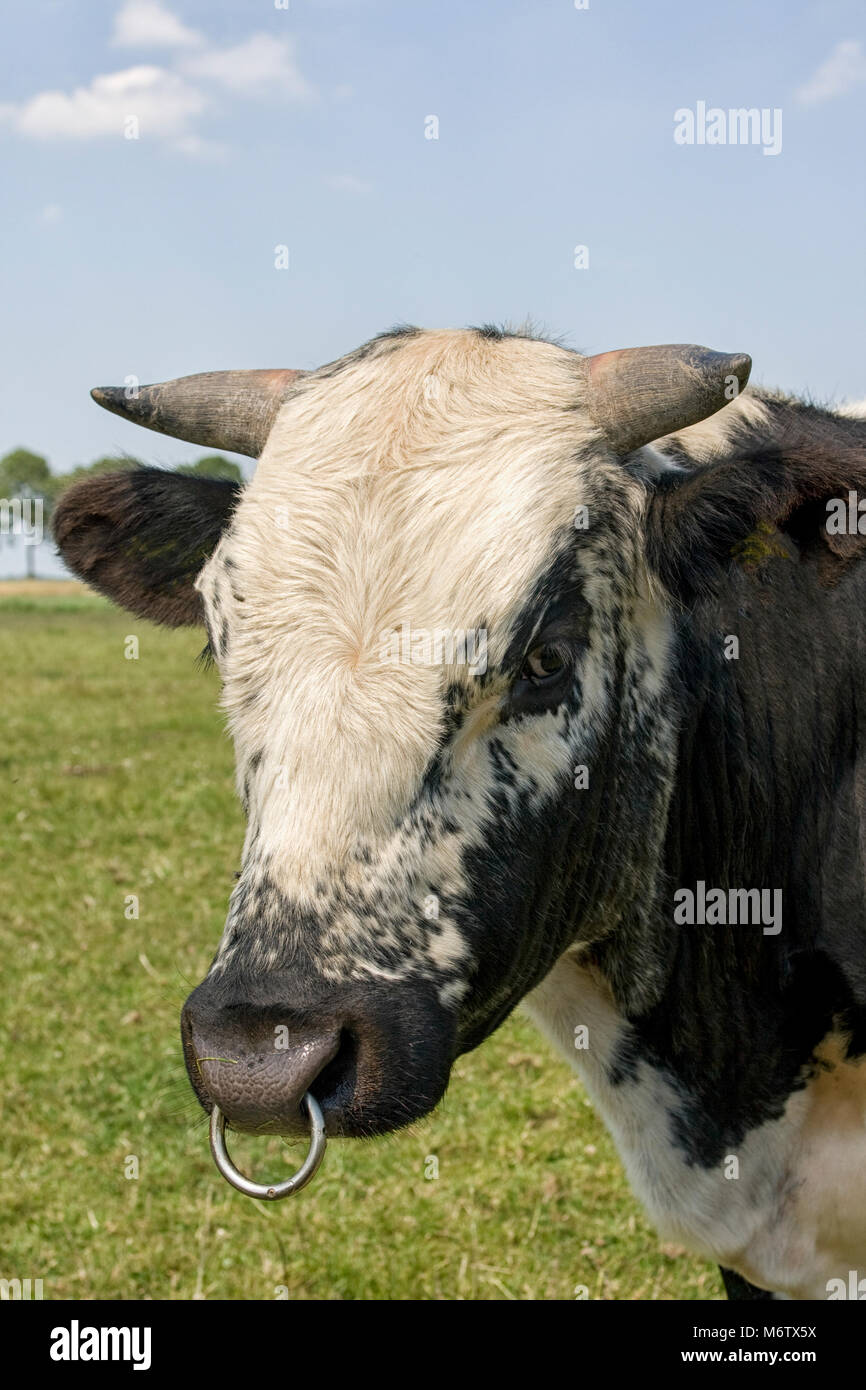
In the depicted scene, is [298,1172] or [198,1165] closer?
[298,1172]

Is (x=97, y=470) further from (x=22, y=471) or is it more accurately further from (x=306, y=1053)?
(x=22, y=471)

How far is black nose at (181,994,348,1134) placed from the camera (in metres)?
2.40

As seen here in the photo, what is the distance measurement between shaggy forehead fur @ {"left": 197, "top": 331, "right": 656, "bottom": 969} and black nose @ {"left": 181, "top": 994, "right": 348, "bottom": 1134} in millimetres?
165

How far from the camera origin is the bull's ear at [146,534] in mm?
3727

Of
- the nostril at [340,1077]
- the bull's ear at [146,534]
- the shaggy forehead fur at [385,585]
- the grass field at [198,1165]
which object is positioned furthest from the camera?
the grass field at [198,1165]

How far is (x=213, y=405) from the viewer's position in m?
3.54

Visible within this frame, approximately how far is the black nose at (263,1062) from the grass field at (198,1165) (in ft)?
1.42

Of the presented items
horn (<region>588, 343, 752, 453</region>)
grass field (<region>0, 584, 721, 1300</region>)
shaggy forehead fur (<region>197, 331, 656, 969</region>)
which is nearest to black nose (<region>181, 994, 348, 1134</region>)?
shaggy forehead fur (<region>197, 331, 656, 969</region>)

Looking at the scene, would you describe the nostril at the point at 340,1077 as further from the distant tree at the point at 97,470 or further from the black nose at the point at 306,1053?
the distant tree at the point at 97,470

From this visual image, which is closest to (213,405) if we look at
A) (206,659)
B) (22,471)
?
(206,659)

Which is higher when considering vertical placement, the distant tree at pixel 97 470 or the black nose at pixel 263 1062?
the distant tree at pixel 97 470

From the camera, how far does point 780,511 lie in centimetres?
311

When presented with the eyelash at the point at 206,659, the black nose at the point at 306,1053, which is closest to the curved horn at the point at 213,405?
the eyelash at the point at 206,659

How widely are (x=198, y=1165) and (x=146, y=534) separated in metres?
3.30
